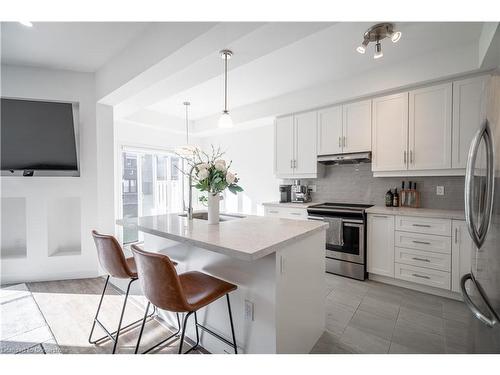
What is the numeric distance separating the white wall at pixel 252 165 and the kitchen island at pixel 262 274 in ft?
9.56

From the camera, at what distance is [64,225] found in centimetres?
333

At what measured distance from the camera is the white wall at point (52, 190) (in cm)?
290

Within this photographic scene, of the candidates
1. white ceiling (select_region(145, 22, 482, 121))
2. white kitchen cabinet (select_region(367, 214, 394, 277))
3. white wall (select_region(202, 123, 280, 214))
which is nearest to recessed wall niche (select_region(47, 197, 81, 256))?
white ceiling (select_region(145, 22, 482, 121))

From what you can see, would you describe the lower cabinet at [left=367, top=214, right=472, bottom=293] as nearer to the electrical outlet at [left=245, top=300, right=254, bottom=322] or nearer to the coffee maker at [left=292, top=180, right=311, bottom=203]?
the coffee maker at [left=292, top=180, right=311, bottom=203]

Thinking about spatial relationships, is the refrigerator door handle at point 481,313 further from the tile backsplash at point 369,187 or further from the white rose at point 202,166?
the tile backsplash at point 369,187

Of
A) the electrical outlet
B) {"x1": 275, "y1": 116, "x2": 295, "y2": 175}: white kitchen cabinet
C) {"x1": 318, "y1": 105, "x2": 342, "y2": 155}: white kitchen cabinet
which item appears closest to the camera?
the electrical outlet

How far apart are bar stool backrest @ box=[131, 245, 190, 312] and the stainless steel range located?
233cm

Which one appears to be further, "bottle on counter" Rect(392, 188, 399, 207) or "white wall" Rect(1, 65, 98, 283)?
"bottle on counter" Rect(392, 188, 399, 207)

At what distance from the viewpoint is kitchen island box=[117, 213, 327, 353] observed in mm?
1376

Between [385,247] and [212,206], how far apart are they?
2.16 metres

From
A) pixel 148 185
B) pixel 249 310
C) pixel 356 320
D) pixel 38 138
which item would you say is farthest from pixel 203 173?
pixel 148 185

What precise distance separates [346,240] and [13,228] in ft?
14.3

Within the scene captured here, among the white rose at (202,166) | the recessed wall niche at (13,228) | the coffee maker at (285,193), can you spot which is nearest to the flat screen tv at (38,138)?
the recessed wall niche at (13,228)

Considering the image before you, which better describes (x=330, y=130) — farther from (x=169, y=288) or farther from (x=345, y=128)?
(x=169, y=288)
